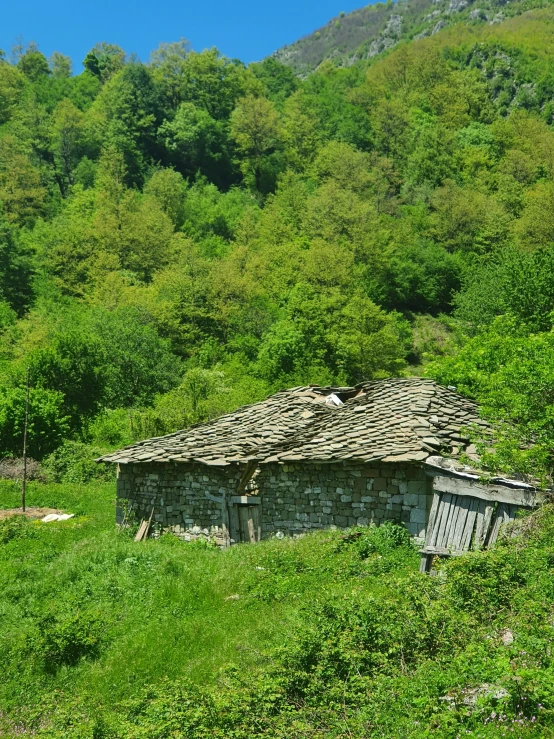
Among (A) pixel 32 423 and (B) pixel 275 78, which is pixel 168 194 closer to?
(B) pixel 275 78

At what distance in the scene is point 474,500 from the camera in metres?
13.9

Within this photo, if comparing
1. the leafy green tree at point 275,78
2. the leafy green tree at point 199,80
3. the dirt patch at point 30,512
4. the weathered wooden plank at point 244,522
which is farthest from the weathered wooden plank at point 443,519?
the leafy green tree at point 275,78

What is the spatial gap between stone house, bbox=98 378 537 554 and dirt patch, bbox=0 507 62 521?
140 inches

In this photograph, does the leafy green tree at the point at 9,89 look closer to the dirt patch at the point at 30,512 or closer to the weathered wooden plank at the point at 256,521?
the dirt patch at the point at 30,512

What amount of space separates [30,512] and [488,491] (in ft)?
47.7

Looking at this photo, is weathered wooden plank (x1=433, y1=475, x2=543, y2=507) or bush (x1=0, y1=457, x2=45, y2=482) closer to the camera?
weathered wooden plank (x1=433, y1=475, x2=543, y2=507)

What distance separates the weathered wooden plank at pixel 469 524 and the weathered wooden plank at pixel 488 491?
0.15 meters

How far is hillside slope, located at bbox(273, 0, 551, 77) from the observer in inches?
6073

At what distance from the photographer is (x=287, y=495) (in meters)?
17.2

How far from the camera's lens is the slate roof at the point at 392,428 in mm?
15438

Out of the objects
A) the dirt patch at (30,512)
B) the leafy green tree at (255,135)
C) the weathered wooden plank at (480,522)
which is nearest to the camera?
the weathered wooden plank at (480,522)

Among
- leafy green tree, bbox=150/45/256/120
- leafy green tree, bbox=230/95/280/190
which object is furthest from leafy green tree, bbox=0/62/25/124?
leafy green tree, bbox=230/95/280/190

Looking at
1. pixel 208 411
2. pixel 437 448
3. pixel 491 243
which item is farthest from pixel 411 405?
pixel 491 243

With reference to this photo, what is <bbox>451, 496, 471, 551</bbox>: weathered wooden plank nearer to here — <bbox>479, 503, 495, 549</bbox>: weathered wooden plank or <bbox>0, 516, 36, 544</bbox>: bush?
<bbox>479, 503, 495, 549</bbox>: weathered wooden plank
